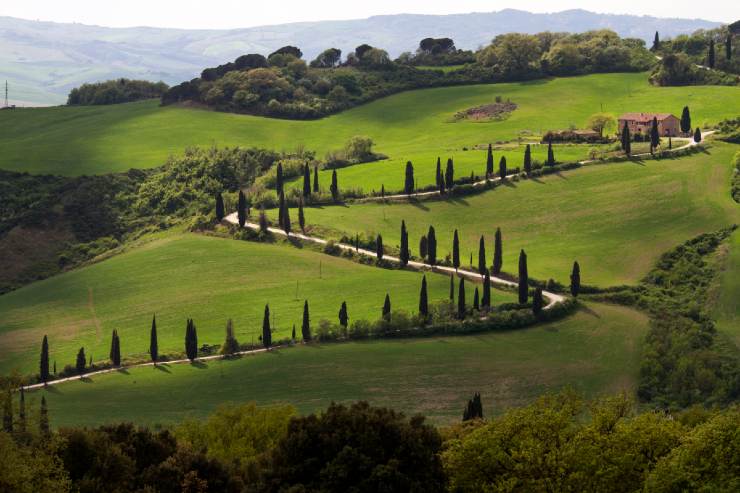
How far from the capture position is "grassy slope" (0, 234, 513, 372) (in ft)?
443

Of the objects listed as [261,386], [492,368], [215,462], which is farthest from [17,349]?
[215,462]

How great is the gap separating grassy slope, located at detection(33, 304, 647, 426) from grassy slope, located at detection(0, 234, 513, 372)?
886 centimetres

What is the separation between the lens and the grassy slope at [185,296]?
443 ft

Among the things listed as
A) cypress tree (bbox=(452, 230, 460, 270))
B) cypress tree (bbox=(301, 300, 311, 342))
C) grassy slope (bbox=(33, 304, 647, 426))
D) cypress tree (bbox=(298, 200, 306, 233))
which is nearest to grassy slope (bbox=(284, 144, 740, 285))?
cypress tree (bbox=(298, 200, 306, 233))

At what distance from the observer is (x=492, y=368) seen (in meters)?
121

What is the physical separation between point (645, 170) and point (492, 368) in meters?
69.9

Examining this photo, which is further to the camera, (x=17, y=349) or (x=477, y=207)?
(x=477, y=207)

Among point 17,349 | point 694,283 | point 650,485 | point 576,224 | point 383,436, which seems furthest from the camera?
point 576,224

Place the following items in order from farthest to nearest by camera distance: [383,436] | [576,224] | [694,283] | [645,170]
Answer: [645,170]
[576,224]
[694,283]
[383,436]

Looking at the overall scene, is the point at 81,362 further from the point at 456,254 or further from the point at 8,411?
the point at 8,411

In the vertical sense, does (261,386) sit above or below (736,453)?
below

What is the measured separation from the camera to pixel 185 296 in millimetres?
147750

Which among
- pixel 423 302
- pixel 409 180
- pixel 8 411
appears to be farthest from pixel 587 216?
pixel 8 411

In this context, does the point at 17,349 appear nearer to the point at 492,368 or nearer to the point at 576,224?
the point at 492,368
